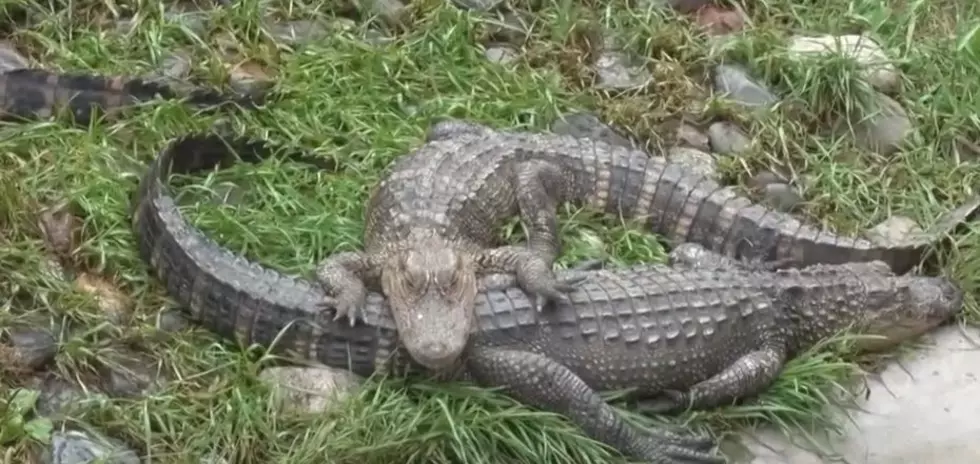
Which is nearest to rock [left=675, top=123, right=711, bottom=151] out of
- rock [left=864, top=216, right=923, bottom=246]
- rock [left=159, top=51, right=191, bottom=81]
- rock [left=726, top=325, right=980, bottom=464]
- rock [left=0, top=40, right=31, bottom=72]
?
rock [left=864, top=216, right=923, bottom=246]

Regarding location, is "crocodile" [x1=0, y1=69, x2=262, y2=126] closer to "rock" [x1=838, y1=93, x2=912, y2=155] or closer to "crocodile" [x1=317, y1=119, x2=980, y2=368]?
"crocodile" [x1=317, y1=119, x2=980, y2=368]

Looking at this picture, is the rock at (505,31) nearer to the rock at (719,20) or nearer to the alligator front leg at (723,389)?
the rock at (719,20)

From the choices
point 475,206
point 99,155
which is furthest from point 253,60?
point 475,206

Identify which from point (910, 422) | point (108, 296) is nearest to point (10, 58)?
point (108, 296)

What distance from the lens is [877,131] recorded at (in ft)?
19.3

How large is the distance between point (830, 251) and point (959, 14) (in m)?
1.90

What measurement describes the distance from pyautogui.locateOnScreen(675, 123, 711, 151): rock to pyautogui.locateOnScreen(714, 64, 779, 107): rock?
23 centimetres

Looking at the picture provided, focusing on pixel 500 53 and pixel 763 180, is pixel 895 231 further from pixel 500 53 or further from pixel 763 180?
pixel 500 53

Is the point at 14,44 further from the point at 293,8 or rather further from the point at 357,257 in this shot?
the point at 357,257

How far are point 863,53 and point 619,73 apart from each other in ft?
3.41

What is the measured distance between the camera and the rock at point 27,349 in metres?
4.26

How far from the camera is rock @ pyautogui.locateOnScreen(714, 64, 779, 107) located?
5.93 metres

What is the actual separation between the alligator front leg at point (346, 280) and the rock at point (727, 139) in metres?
1.76

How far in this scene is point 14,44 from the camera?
5.75 m
